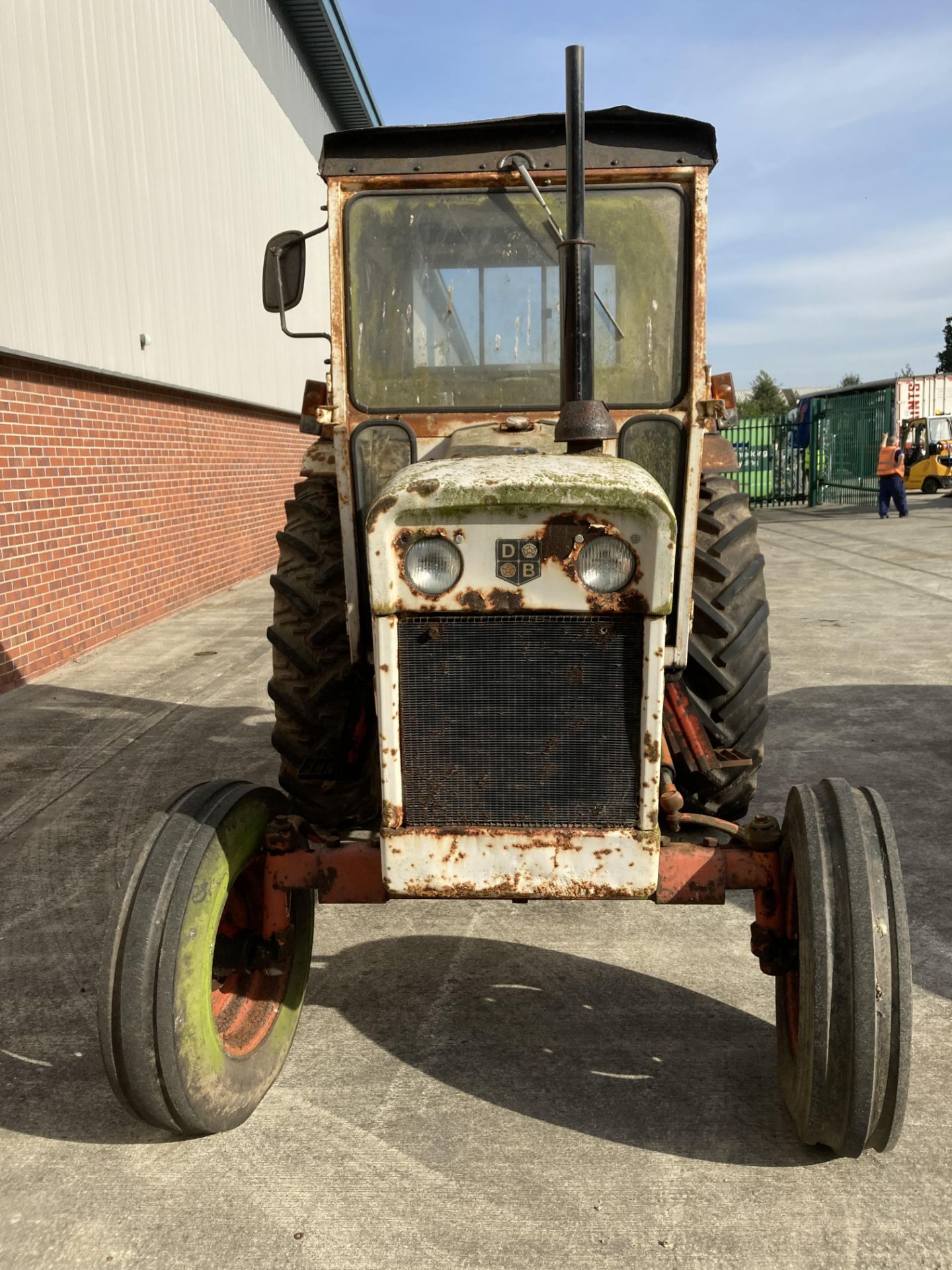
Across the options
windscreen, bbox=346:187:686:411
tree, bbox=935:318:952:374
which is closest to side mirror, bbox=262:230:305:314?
windscreen, bbox=346:187:686:411

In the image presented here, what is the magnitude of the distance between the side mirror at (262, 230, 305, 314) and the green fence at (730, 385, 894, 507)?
75.2 ft

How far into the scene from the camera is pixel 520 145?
382cm

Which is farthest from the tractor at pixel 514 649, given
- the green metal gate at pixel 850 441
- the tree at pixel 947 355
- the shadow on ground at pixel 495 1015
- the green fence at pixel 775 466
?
the tree at pixel 947 355

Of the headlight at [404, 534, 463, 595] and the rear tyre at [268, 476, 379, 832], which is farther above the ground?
the headlight at [404, 534, 463, 595]

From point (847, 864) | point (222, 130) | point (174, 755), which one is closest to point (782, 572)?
point (222, 130)

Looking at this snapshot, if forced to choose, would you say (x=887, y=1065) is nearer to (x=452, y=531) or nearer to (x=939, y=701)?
(x=452, y=531)

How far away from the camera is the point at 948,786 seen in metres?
5.29

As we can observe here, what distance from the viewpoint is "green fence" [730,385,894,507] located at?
25.8m

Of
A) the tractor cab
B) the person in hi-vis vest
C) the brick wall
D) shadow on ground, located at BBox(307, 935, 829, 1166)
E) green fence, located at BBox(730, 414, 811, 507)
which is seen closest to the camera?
shadow on ground, located at BBox(307, 935, 829, 1166)

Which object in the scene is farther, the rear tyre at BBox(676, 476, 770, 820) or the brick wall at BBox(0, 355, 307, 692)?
the brick wall at BBox(0, 355, 307, 692)

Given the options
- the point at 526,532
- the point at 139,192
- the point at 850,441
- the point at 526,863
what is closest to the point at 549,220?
the point at 526,532

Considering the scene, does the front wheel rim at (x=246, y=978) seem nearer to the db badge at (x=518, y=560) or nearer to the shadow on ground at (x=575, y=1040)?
the shadow on ground at (x=575, y=1040)

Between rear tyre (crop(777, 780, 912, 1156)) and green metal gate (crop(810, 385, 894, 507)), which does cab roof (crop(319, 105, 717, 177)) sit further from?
green metal gate (crop(810, 385, 894, 507))

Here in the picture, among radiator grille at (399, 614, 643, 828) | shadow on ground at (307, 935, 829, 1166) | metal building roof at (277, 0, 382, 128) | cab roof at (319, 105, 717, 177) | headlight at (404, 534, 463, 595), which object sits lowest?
shadow on ground at (307, 935, 829, 1166)
